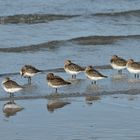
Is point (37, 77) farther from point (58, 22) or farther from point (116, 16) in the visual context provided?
point (116, 16)

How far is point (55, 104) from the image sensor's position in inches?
522

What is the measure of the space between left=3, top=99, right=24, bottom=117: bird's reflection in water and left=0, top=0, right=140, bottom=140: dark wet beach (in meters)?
0.02

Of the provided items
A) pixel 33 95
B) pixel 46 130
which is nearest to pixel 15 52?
pixel 33 95

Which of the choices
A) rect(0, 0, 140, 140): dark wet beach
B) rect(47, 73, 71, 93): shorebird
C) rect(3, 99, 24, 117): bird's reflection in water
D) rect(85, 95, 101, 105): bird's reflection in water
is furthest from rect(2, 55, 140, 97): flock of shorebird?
rect(85, 95, 101, 105): bird's reflection in water

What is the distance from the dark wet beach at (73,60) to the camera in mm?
11484

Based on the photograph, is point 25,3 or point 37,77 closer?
point 37,77

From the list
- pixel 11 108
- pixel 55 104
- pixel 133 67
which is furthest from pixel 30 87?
pixel 133 67

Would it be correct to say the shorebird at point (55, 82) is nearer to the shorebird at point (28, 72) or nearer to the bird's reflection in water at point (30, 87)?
the bird's reflection in water at point (30, 87)

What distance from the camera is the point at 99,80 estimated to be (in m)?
15.6

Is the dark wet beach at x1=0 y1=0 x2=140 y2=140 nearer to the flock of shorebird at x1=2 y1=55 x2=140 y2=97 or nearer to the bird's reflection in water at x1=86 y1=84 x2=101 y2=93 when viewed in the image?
the bird's reflection in water at x1=86 y1=84 x2=101 y2=93

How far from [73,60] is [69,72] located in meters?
2.05

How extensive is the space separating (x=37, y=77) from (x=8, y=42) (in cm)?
430

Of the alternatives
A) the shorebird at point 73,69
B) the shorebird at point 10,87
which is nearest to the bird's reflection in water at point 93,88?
the shorebird at point 73,69

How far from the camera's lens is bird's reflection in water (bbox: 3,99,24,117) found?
12523mm
